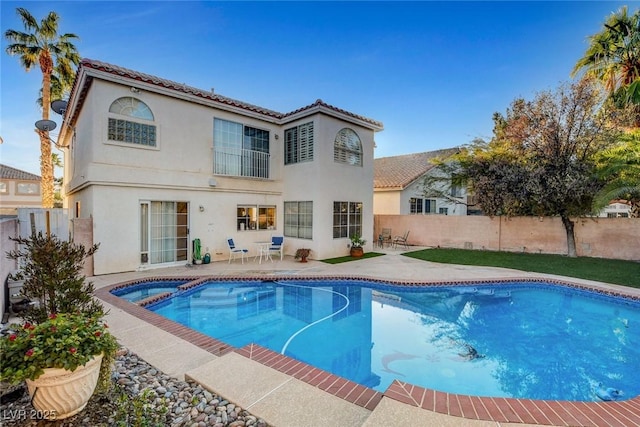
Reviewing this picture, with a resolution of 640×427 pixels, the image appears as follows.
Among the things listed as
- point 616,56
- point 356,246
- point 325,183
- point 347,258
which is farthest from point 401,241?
point 616,56

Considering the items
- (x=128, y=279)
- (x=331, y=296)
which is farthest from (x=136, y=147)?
(x=331, y=296)

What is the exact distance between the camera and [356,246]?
17.3 m

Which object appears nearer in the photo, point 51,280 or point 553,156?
point 51,280

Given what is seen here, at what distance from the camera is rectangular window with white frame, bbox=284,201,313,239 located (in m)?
16.4

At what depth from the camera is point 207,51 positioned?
1667 cm

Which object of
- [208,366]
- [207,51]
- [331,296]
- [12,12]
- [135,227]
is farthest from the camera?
[12,12]

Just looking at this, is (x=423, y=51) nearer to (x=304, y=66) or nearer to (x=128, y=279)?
(x=304, y=66)

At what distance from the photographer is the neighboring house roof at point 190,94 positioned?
468 inches

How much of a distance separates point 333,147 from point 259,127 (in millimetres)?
4295

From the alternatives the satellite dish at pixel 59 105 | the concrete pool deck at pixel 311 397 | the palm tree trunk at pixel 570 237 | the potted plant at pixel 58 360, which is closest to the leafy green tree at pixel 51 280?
the potted plant at pixel 58 360

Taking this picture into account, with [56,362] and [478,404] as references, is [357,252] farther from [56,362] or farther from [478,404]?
[56,362]

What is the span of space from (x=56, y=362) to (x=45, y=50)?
26238 millimetres

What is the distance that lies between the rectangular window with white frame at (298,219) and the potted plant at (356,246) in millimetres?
2628

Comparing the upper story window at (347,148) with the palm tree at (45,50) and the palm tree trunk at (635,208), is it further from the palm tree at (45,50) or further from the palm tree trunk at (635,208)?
the palm tree at (45,50)
